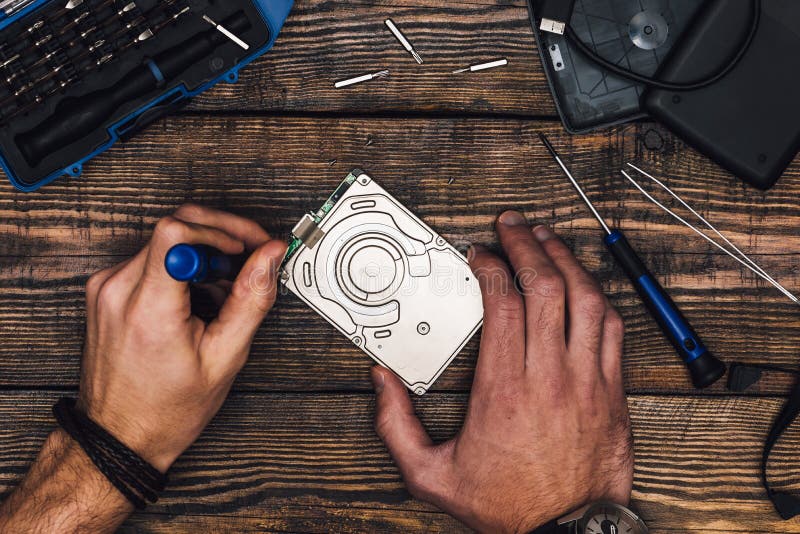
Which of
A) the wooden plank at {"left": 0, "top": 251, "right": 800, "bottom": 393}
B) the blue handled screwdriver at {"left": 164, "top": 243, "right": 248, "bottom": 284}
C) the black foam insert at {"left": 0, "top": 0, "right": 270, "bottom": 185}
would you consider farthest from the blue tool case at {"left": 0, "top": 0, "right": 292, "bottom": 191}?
the blue handled screwdriver at {"left": 164, "top": 243, "right": 248, "bottom": 284}

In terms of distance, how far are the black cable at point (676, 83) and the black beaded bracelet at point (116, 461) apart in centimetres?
95

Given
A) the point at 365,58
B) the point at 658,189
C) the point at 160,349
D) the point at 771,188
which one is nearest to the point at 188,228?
the point at 160,349

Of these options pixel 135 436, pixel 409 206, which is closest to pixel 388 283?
pixel 409 206

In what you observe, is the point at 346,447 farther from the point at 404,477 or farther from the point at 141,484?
the point at 141,484

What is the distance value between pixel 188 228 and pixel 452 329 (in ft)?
1.49

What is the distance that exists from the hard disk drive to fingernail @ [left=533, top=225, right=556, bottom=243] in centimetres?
13

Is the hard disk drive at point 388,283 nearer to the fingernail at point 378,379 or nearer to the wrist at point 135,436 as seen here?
the fingernail at point 378,379

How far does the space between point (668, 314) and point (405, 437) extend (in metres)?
0.49

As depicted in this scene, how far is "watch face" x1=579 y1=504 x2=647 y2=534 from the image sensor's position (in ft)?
2.99

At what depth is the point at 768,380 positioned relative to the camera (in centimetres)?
102

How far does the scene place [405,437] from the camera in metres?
0.98

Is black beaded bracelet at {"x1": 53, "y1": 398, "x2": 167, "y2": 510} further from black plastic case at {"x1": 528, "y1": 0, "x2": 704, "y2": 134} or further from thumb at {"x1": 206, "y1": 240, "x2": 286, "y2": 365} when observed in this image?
black plastic case at {"x1": 528, "y1": 0, "x2": 704, "y2": 134}

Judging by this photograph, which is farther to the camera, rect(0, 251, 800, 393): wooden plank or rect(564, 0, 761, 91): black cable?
rect(0, 251, 800, 393): wooden plank

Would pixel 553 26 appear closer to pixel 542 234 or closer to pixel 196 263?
pixel 542 234
